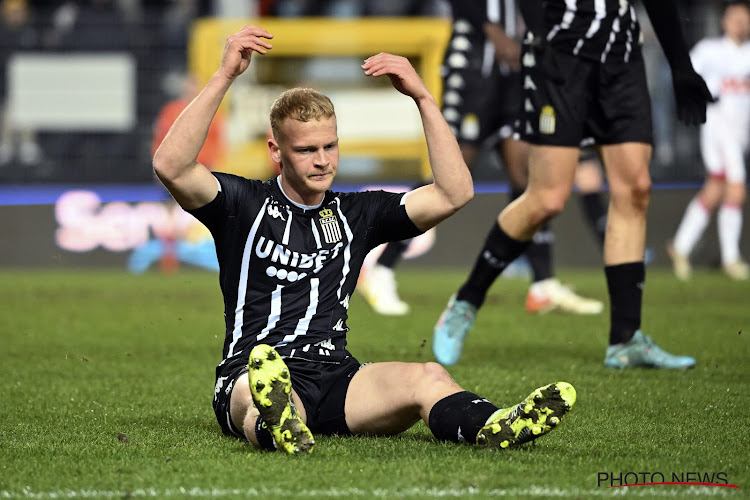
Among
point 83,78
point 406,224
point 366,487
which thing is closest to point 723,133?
point 83,78

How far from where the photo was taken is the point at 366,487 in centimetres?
297

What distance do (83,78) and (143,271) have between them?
2.33 m

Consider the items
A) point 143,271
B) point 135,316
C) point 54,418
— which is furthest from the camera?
point 143,271

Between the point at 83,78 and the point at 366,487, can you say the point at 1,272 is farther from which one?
the point at 366,487

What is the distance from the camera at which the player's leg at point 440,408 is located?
325cm

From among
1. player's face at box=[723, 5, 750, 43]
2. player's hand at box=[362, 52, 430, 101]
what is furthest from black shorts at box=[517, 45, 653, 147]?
player's face at box=[723, 5, 750, 43]

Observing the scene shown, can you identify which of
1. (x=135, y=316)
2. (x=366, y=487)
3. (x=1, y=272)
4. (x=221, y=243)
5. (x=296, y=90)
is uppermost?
(x=296, y=90)

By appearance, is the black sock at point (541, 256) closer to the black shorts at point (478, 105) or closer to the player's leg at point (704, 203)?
the black shorts at point (478, 105)

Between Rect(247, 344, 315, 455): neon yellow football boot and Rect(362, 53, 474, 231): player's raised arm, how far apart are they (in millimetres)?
778

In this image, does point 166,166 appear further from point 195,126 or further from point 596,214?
point 596,214

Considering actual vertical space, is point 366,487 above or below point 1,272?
above

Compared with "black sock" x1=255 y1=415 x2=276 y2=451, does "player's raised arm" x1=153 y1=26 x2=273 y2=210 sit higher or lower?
Answer: higher

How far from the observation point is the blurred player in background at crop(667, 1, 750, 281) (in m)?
11.4

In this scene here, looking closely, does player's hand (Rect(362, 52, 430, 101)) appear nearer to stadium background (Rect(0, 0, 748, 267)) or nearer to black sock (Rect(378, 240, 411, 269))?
black sock (Rect(378, 240, 411, 269))
